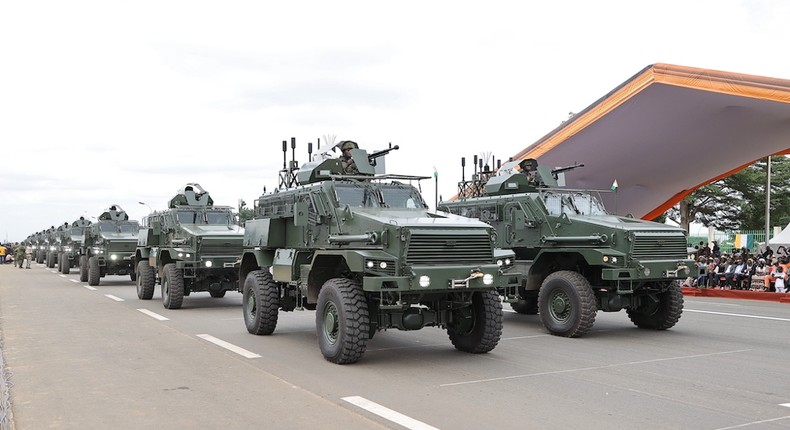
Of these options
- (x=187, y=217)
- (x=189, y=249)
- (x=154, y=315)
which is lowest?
(x=154, y=315)

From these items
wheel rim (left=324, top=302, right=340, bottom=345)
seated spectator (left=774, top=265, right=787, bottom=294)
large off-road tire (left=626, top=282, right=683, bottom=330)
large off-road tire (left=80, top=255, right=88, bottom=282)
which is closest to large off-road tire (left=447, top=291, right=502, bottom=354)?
wheel rim (left=324, top=302, right=340, bottom=345)

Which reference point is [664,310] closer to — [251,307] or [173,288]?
[251,307]

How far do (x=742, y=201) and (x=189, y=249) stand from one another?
40.8 metres

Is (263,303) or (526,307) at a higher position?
(263,303)

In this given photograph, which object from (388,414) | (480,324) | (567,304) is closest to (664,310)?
(567,304)

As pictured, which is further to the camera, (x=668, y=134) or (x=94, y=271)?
(x=668, y=134)

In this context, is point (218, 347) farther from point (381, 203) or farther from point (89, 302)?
point (89, 302)

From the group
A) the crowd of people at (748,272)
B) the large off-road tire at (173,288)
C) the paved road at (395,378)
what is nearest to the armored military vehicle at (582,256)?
the paved road at (395,378)

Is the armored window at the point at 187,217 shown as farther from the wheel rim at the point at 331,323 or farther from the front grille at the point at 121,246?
the wheel rim at the point at 331,323

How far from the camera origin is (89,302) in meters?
17.4

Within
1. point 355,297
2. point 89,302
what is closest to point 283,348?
point 355,297

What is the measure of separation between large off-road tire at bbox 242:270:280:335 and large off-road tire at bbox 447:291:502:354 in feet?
9.84

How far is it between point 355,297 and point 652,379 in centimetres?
348

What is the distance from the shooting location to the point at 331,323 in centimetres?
909
